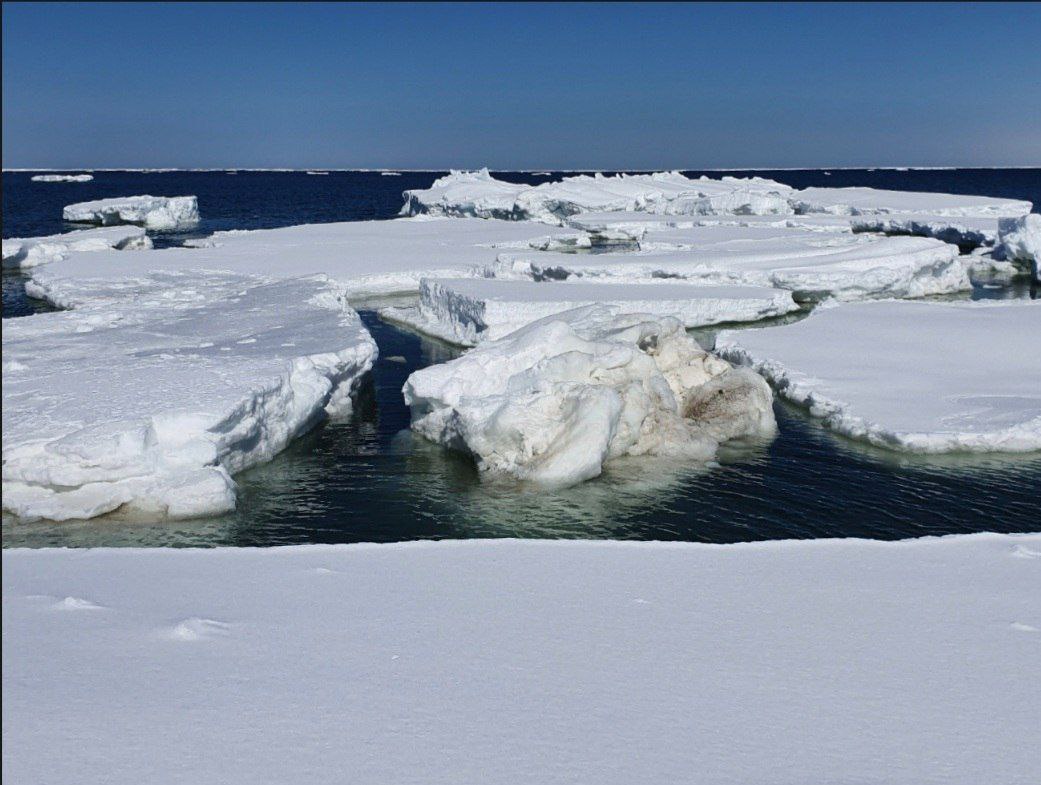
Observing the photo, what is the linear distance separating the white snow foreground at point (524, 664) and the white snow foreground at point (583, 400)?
3650mm

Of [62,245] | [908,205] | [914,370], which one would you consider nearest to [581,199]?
[908,205]

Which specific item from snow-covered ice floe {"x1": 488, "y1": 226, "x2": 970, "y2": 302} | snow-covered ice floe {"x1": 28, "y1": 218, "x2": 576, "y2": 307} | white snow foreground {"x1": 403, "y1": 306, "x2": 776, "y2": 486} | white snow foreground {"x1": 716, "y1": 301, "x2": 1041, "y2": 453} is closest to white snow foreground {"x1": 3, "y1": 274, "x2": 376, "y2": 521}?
white snow foreground {"x1": 403, "y1": 306, "x2": 776, "y2": 486}

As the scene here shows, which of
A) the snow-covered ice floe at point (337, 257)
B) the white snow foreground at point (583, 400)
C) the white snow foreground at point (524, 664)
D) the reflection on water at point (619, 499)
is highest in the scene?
the snow-covered ice floe at point (337, 257)

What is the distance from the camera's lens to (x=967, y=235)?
113 feet

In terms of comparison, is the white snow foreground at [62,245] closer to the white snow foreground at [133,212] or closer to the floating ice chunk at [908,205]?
the white snow foreground at [133,212]

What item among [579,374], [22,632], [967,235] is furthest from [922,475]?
[967,235]

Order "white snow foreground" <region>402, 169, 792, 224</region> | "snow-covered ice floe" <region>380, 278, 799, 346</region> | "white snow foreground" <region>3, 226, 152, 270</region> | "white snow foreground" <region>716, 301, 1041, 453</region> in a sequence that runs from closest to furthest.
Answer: "white snow foreground" <region>716, 301, 1041, 453</region> < "snow-covered ice floe" <region>380, 278, 799, 346</region> < "white snow foreground" <region>3, 226, 152, 270</region> < "white snow foreground" <region>402, 169, 792, 224</region>

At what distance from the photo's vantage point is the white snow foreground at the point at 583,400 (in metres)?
11.3

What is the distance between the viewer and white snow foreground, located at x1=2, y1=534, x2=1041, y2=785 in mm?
4477

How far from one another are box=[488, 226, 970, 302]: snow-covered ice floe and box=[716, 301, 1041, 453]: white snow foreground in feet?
8.87

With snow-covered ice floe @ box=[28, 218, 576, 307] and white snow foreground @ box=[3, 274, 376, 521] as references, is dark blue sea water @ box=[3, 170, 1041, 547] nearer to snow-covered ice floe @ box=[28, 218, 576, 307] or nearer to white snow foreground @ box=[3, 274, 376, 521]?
white snow foreground @ box=[3, 274, 376, 521]

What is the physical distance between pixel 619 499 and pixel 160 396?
5.37 metres

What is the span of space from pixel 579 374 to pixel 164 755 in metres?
8.30

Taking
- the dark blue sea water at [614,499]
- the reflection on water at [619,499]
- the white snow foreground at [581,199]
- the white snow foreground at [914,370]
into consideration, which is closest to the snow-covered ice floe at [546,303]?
the white snow foreground at [914,370]
